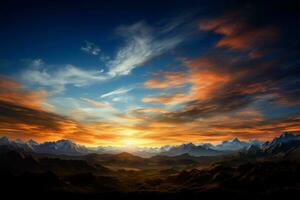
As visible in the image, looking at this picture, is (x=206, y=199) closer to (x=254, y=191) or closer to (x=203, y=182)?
(x=254, y=191)

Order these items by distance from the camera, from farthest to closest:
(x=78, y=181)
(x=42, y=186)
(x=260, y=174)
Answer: (x=78, y=181)
(x=260, y=174)
(x=42, y=186)

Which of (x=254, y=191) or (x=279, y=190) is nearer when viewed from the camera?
(x=279, y=190)

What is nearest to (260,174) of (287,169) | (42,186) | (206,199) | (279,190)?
(287,169)

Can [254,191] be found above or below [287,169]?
below

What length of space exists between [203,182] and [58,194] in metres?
107

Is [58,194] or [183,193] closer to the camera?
[58,194]

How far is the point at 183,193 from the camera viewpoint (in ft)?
493

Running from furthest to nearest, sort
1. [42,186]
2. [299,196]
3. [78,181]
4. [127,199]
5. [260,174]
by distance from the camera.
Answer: [78,181], [260,174], [42,186], [127,199], [299,196]

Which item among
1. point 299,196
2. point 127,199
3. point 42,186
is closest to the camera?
point 299,196

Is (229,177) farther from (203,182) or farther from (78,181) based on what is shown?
(78,181)

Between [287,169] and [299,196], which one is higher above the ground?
[287,169]

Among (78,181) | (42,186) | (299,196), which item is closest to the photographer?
(299,196)

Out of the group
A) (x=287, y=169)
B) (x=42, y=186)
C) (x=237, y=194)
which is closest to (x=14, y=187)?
(x=42, y=186)

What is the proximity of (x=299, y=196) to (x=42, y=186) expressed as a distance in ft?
459
